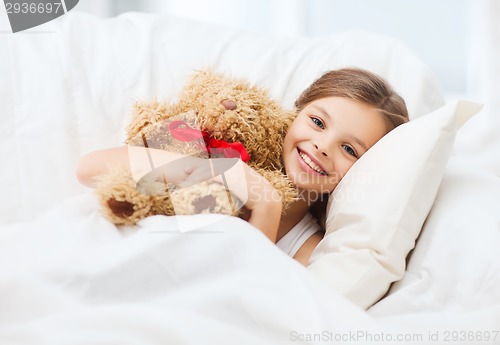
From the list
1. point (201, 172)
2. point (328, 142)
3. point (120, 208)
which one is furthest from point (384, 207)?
point (120, 208)

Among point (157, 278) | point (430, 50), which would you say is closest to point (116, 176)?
point (157, 278)

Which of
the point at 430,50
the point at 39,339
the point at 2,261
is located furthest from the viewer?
the point at 430,50

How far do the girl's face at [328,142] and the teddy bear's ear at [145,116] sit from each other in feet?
0.88

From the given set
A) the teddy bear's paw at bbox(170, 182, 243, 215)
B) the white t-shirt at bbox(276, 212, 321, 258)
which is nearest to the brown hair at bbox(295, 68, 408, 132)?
the white t-shirt at bbox(276, 212, 321, 258)

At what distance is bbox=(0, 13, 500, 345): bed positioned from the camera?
0.77m

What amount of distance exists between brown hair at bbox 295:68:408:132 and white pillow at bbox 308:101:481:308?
0.35 feet

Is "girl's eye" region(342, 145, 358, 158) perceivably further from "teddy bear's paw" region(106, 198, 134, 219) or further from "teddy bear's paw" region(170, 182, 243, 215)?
"teddy bear's paw" region(106, 198, 134, 219)

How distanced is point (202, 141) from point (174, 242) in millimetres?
250

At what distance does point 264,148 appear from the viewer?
3.66ft

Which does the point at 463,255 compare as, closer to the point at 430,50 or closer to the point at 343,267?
the point at 343,267

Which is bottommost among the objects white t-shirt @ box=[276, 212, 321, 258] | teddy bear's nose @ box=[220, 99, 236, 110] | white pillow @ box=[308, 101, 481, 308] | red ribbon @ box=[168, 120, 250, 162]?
white t-shirt @ box=[276, 212, 321, 258]

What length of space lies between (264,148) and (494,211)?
44 centimetres

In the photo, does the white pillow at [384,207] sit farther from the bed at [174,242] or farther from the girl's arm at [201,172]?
the girl's arm at [201,172]

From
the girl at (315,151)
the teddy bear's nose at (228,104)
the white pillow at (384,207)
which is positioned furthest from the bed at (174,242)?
the teddy bear's nose at (228,104)
